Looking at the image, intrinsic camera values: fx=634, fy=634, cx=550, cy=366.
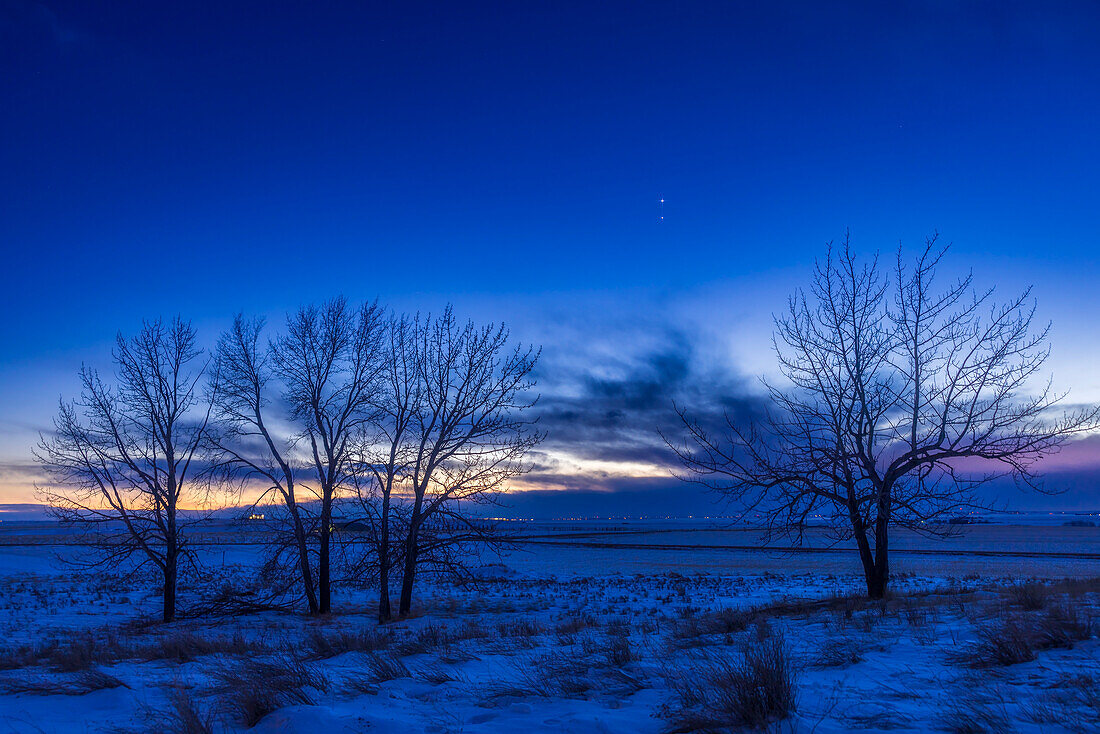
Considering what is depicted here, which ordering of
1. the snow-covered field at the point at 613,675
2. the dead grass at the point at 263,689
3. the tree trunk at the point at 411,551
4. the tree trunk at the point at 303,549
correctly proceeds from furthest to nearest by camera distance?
the tree trunk at the point at 303,549
the tree trunk at the point at 411,551
the dead grass at the point at 263,689
the snow-covered field at the point at 613,675

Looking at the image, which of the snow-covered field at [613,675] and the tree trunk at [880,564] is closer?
the snow-covered field at [613,675]

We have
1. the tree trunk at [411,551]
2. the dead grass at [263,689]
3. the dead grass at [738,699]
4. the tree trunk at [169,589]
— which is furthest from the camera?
the tree trunk at [169,589]

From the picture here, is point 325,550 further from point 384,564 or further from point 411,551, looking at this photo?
point 411,551

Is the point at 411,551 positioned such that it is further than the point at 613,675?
Yes

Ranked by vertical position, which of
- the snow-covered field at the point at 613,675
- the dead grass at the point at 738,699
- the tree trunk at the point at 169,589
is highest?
the dead grass at the point at 738,699

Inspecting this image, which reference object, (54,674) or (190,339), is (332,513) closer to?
(190,339)

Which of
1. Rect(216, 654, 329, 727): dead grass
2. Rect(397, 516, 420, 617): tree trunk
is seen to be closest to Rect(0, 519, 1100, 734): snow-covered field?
Rect(216, 654, 329, 727): dead grass

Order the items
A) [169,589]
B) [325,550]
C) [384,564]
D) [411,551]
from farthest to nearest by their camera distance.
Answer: [325,550], [169,589], [411,551], [384,564]

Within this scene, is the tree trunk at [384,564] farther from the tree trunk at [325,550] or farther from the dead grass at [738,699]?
the dead grass at [738,699]

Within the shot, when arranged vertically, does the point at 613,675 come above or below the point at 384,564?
above

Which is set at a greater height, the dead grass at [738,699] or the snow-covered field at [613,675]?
the dead grass at [738,699]

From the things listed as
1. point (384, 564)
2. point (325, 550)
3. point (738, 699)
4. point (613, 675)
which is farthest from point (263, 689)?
point (325, 550)

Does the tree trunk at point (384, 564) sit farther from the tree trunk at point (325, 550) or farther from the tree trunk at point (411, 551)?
the tree trunk at point (325, 550)

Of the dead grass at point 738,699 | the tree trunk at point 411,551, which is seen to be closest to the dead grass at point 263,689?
the dead grass at point 738,699
